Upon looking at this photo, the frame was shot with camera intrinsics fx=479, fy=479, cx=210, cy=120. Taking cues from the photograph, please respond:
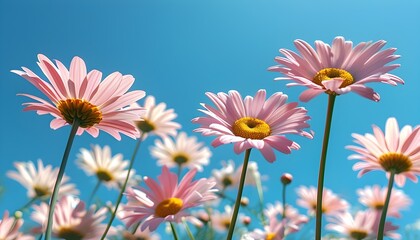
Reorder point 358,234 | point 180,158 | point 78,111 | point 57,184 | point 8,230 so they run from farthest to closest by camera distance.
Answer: point 180,158 < point 358,234 < point 8,230 < point 78,111 < point 57,184

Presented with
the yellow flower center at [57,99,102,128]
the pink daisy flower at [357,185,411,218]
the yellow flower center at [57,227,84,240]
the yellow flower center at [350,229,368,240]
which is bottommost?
the yellow flower center at [57,227,84,240]

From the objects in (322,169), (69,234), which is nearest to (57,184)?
(322,169)

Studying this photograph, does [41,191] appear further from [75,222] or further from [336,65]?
[336,65]

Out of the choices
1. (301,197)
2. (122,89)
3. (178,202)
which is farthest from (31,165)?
(122,89)

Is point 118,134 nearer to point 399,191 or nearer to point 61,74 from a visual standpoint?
point 61,74

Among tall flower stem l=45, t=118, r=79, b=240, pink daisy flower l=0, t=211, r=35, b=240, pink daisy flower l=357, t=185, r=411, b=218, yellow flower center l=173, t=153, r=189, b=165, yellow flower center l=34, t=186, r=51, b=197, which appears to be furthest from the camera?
yellow flower center l=173, t=153, r=189, b=165

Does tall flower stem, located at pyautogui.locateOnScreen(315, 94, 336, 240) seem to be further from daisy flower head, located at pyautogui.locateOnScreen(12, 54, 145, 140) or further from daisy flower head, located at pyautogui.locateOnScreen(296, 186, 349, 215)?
daisy flower head, located at pyautogui.locateOnScreen(296, 186, 349, 215)

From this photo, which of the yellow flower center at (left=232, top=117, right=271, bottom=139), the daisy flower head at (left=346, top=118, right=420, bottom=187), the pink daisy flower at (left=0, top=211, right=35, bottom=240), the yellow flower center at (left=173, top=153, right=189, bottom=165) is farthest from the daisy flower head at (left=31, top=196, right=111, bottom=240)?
the yellow flower center at (left=173, top=153, right=189, bottom=165)
